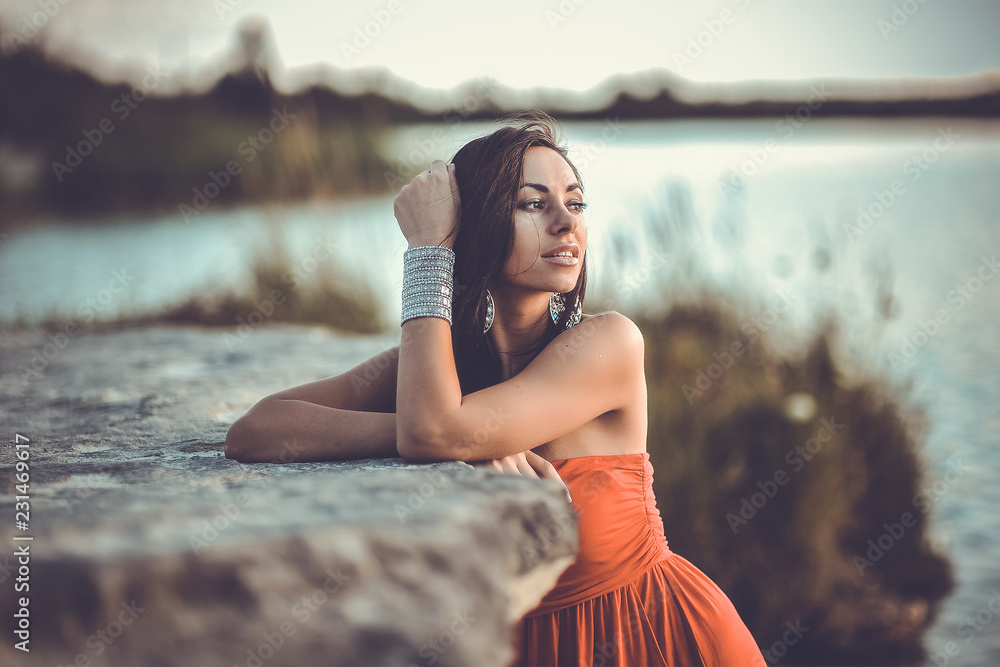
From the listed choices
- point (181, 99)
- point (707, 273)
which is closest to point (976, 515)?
point (707, 273)

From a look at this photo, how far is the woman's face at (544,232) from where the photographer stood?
66.9 inches

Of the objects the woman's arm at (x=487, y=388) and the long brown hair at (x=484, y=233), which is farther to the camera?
the long brown hair at (x=484, y=233)

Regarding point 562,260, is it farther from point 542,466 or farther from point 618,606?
point 618,606

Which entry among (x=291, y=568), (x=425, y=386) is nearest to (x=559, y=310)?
(x=425, y=386)

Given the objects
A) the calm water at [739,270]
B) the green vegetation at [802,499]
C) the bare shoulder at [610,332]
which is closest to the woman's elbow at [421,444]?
the bare shoulder at [610,332]

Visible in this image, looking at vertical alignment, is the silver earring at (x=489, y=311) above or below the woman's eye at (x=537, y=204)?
below

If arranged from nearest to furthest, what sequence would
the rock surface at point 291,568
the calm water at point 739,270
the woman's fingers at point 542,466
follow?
the rock surface at point 291,568 → the woman's fingers at point 542,466 → the calm water at point 739,270

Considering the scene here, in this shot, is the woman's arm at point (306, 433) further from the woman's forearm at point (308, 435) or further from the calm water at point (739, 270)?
the calm water at point (739, 270)

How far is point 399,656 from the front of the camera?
892mm

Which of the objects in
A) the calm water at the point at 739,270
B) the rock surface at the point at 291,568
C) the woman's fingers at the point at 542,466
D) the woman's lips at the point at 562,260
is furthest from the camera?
the calm water at the point at 739,270

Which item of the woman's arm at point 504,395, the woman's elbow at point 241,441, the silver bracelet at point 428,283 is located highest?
the silver bracelet at point 428,283

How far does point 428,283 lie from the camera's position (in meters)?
1.57

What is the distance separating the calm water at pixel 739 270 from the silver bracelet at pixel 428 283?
574mm

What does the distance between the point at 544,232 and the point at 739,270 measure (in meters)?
2.78
